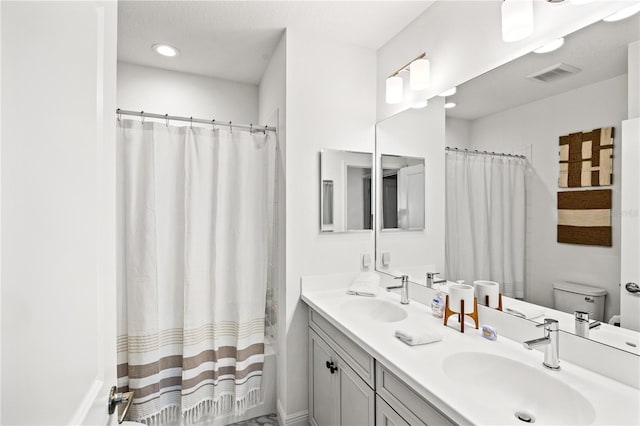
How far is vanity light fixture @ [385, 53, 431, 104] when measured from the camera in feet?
5.95

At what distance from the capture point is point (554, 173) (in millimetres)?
1229

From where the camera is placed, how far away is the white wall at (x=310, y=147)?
Result: 2.05 m

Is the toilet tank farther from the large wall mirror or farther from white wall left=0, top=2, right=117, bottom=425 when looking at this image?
white wall left=0, top=2, right=117, bottom=425

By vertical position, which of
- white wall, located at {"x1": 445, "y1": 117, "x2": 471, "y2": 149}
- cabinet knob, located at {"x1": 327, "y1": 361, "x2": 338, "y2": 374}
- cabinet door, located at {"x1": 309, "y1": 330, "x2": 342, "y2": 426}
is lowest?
cabinet door, located at {"x1": 309, "y1": 330, "x2": 342, "y2": 426}

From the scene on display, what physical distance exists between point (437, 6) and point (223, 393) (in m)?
2.66

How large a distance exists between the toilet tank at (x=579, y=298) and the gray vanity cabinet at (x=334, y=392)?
832 mm

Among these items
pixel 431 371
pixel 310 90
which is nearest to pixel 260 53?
pixel 310 90

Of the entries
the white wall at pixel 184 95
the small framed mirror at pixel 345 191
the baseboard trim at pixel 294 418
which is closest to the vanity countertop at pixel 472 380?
the small framed mirror at pixel 345 191

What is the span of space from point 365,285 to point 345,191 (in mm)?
651

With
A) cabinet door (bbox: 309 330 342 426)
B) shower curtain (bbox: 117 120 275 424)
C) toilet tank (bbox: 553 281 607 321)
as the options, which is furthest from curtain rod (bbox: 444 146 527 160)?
cabinet door (bbox: 309 330 342 426)

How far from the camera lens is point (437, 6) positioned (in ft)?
5.83

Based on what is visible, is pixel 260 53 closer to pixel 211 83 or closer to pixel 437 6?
pixel 211 83

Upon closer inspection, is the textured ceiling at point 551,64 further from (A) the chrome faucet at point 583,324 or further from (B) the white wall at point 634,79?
(A) the chrome faucet at point 583,324

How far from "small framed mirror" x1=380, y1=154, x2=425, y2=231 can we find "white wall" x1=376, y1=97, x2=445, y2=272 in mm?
39
